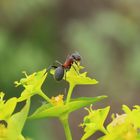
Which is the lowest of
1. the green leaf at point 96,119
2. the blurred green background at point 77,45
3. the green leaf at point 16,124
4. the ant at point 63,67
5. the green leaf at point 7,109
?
the blurred green background at point 77,45

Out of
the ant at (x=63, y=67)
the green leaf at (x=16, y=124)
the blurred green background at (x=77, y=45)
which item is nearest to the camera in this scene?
the green leaf at (x=16, y=124)

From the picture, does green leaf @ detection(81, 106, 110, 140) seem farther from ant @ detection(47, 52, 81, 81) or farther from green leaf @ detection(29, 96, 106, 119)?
ant @ detection(47, 52, 81, 81)

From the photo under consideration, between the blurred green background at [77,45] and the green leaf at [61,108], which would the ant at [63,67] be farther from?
the blurred green background at [77,45]

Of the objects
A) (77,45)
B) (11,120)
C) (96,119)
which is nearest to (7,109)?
(11,120)

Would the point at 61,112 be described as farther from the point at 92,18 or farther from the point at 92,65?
the point at 92,18

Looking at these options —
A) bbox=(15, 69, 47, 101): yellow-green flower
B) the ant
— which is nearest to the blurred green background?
the ant

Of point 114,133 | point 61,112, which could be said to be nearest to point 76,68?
point 61,112

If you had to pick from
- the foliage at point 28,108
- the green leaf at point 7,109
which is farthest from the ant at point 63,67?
the green leaf at point 7,109
